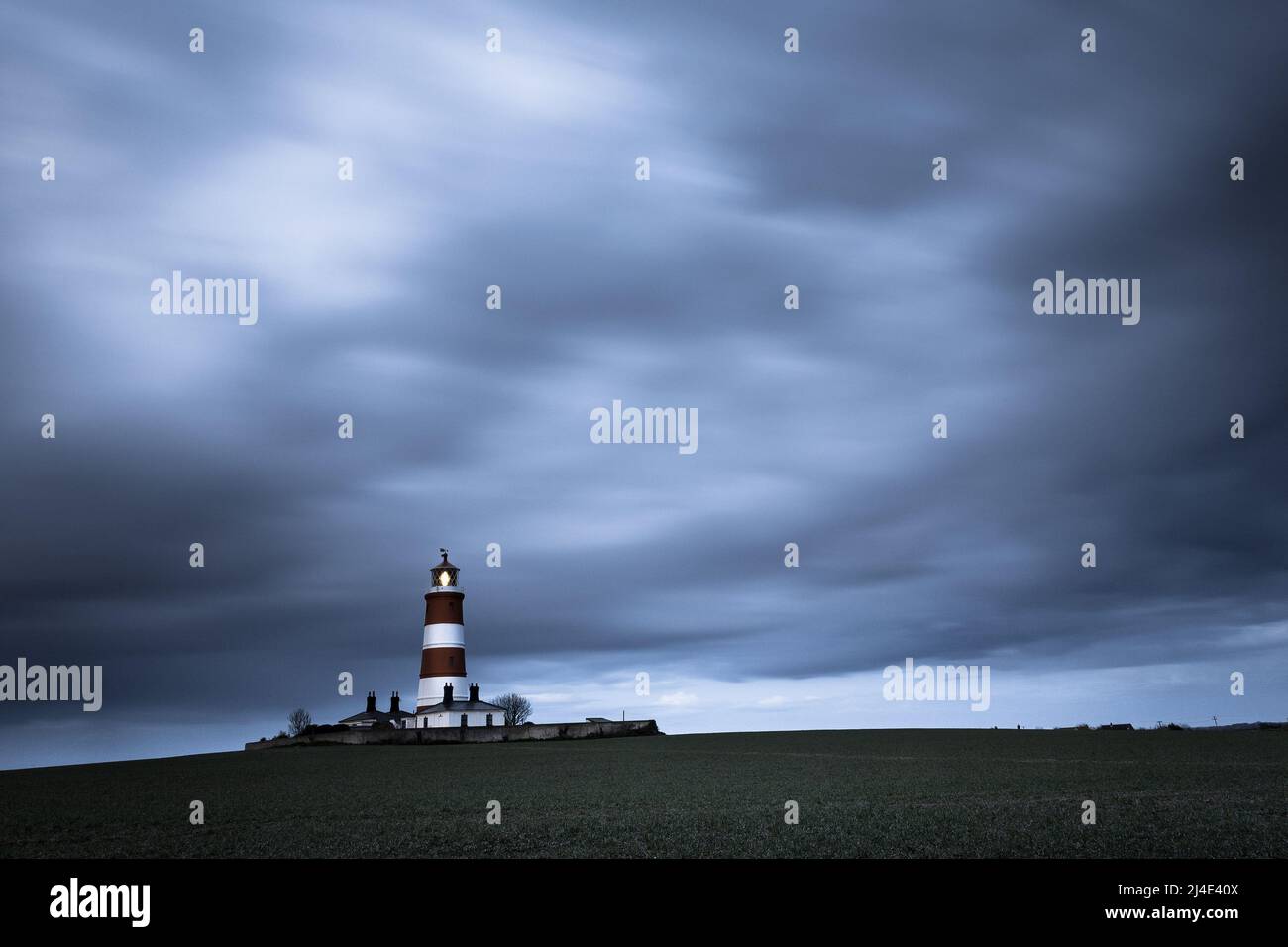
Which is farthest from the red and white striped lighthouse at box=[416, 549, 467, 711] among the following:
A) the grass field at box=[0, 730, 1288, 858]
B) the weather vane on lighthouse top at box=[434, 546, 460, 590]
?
the grass field at box=[0, 730, 1288, 858]

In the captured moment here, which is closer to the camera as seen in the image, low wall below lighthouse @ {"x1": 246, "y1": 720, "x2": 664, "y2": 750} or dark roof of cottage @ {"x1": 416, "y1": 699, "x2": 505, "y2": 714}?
low wall below lighthouse @ {"x1": 246, "y1": 720, "x2": 664, "y2": 750}

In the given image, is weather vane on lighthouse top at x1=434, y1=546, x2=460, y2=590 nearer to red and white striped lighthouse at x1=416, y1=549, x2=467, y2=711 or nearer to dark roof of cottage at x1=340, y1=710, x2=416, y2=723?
red and white striped lighthouse at x1=416, y1=549, x2=467, y2=711

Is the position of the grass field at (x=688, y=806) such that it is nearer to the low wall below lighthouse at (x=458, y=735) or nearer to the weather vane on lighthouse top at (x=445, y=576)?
the low wall below lighthouse at (x=458, y=735)

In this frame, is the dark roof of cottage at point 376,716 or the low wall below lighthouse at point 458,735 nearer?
the low wall below lighthouse at point 458,735

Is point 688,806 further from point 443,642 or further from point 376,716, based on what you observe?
point 376,716

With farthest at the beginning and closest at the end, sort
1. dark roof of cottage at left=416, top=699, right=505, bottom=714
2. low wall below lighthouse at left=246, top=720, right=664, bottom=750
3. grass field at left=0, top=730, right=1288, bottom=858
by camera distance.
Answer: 1. dark roof of cottage at left=416, top=699, right=505, bottom=714
2. low wall below lighthouse at left=246, top=720, right=664, bottom=750
3. grass field at left=0, top=730, right=1288, bottom=858

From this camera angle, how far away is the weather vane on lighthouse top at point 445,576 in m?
88.9

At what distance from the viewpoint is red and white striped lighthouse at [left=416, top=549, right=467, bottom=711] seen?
289ft

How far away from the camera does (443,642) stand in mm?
88312

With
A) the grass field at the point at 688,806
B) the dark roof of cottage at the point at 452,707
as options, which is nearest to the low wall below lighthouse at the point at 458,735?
the dark roof of cottage at the point at 452,707

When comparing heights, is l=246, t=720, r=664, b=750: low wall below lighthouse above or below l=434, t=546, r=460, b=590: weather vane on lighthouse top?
below
